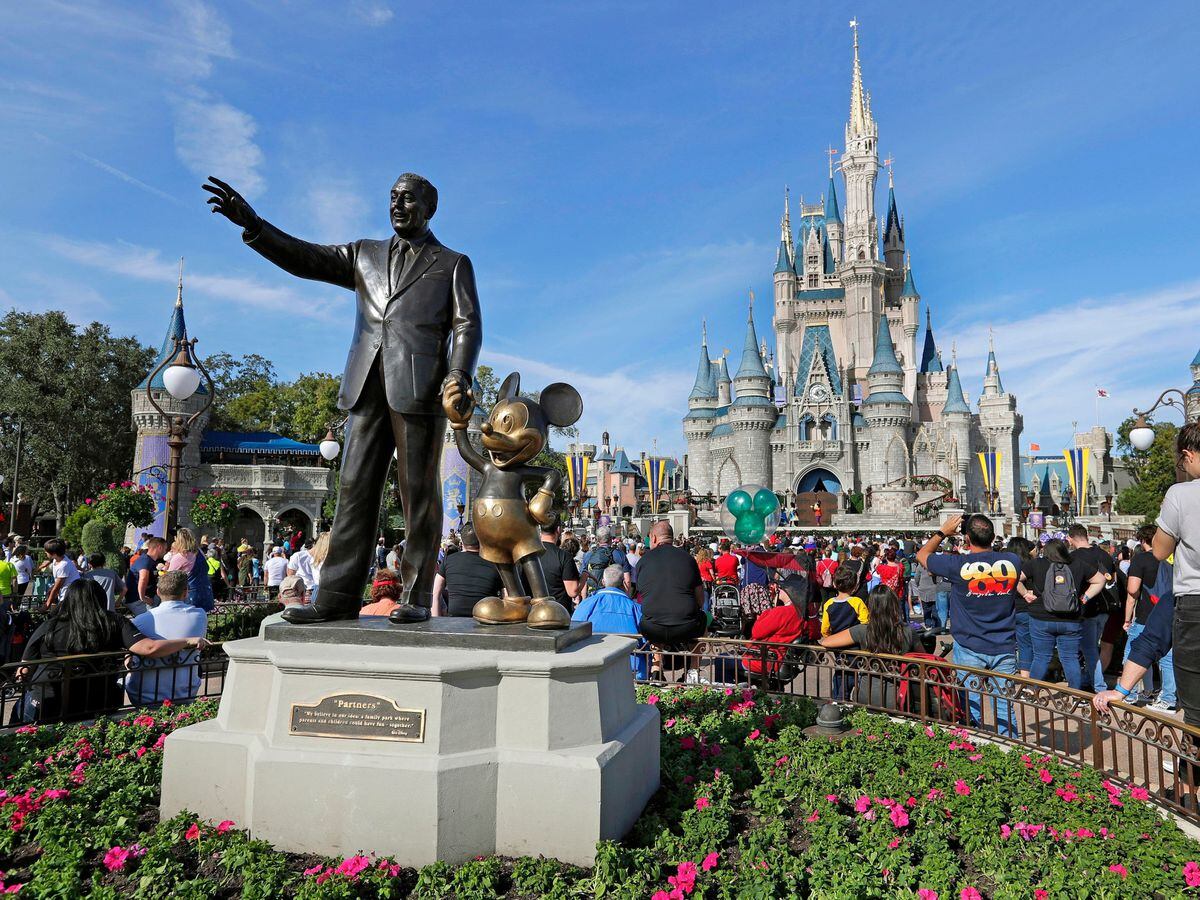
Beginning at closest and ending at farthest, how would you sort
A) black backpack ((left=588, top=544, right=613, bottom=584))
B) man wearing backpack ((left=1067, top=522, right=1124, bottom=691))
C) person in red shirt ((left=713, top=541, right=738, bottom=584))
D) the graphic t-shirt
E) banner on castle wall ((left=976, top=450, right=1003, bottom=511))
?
the graphic t-shirt < man wearing backpack ((left=1067, top=522, right=1124, bottom=691)) < person in red shirt ((left=713, top=541, right=738, bottom=584)) < black backpack ((left=588, top=544, right=613, bottom=584)) < banner on castle wall ((left=976, top=450, right=1003, bottom=511))

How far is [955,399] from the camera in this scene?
60500 millimetres

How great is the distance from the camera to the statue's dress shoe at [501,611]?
3.78 meters

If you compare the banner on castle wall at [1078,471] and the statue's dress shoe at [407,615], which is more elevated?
the banner on castle wall at [1078,471]

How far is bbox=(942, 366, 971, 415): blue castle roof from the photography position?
60.0m

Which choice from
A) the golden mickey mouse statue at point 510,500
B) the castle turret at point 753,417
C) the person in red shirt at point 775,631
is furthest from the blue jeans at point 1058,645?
the castle turret at point 753,417

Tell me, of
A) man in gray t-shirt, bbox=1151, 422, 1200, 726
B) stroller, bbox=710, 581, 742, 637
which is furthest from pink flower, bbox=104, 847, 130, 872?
stroller, bbox=710, 581, 742, 637

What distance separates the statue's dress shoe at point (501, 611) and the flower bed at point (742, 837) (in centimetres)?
107

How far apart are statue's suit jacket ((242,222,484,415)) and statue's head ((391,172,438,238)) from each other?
11cm

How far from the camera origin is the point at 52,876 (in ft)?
9.36

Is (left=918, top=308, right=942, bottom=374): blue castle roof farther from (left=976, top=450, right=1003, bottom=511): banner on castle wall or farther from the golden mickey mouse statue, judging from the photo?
the golden mickey mouse statue

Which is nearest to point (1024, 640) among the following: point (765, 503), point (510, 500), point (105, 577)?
point (765, 503)

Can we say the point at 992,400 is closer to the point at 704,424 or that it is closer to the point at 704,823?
the point at 704,424

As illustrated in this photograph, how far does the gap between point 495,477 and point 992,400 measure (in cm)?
6984

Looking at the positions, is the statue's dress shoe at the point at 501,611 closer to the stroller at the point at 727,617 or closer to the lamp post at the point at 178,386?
the stroller at the point at 727,617
